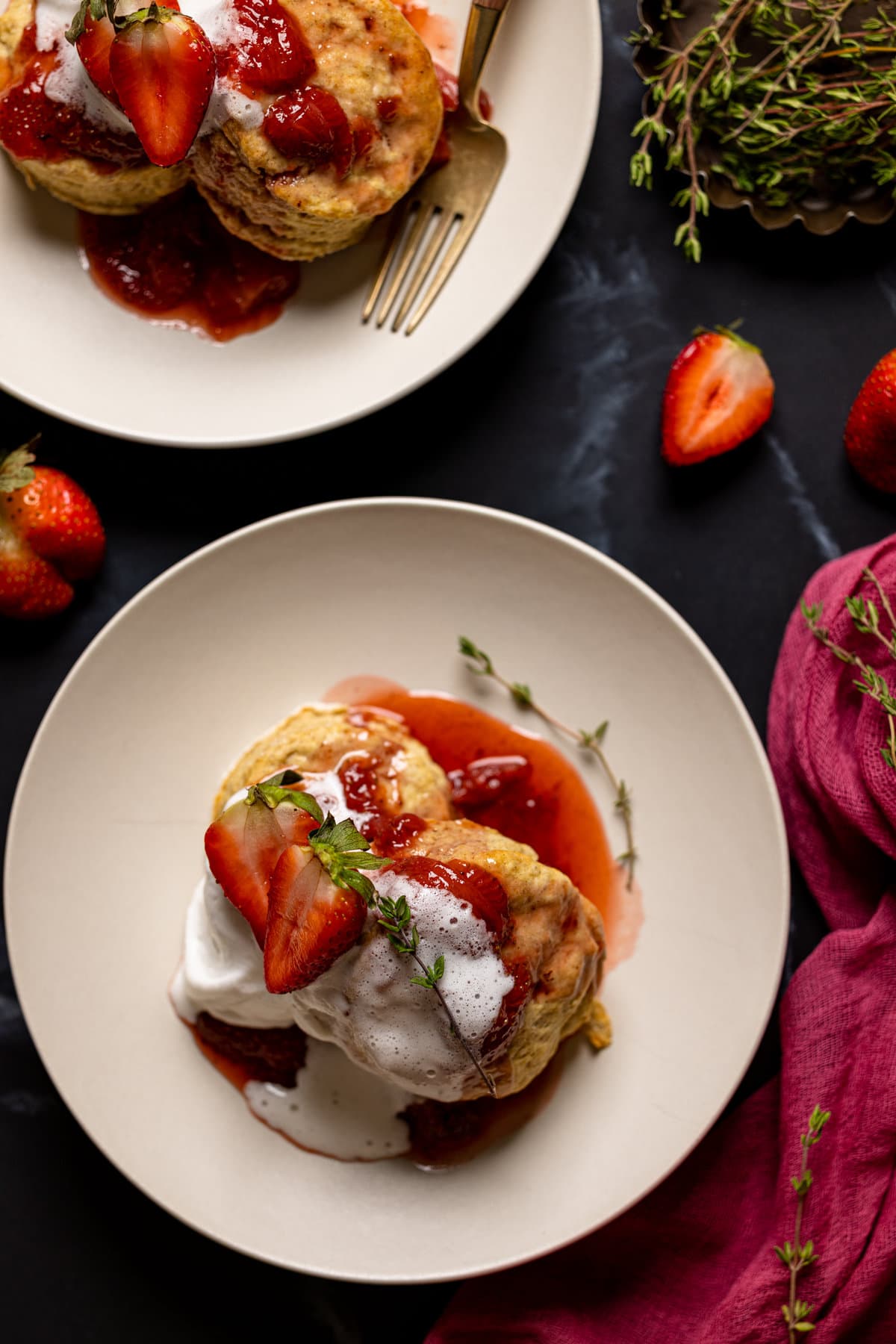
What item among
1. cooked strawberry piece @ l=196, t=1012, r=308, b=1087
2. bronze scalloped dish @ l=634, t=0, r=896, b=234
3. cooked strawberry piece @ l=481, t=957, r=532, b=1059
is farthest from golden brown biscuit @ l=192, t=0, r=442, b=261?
cooked strawberry piece @ l=196, t=1012, r=308, b=1087

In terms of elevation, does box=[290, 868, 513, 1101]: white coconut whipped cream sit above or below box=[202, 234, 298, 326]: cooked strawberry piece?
below

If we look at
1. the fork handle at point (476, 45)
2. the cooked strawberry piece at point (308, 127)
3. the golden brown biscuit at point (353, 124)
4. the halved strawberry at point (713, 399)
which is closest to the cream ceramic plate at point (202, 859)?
the halved strawberry at point (713, 399)

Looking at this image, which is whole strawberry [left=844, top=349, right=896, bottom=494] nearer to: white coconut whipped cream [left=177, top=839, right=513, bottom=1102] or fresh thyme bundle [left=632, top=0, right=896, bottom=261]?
fresh thyme bundle [left=632, top=0, right=896, bottom=261]

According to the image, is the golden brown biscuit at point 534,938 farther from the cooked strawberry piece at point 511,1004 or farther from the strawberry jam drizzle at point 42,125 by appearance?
the strawberry jam drizzle at point 42,125

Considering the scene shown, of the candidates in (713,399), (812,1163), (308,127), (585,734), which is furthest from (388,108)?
(812,1163)

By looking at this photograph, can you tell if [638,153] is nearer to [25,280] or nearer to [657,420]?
[657,420]

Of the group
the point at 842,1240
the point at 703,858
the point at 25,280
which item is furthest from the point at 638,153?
the point at 842,1240
